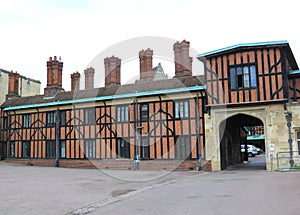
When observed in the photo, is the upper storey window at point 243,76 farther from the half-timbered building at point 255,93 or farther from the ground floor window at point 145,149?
the ground floor window at point 145,149

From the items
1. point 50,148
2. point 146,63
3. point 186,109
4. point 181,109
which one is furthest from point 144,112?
point 50,148

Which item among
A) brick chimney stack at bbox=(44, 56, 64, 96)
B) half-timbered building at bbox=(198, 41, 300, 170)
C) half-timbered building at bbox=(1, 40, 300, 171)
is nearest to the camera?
half-timbered building at bbox=(198, 41, 300, 170)

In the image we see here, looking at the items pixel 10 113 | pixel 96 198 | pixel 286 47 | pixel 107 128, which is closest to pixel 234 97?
pixel 286 47

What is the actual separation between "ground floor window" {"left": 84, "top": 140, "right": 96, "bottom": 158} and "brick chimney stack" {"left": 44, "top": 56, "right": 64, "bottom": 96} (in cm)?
738

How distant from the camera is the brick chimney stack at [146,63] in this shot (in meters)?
25.7

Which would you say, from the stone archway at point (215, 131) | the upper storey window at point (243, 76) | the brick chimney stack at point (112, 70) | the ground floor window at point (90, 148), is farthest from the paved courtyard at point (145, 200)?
the brick chimney stack at point (112, 70)

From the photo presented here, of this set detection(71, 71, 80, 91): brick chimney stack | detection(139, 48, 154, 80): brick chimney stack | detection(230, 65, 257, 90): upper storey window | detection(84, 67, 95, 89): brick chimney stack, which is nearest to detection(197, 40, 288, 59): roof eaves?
detection(230, 65, 257, 90): upper storey window

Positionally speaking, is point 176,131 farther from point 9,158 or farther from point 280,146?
point 9,158

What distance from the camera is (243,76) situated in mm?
18078

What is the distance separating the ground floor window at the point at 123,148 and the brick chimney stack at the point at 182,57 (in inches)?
265

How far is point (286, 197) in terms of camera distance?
26.7 feet

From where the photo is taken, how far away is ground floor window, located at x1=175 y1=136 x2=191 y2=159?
19.6 metres

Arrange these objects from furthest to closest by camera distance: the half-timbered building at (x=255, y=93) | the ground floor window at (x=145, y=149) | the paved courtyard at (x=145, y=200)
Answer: the ground floor window at (x=145, y=149) → the half-timbered building at (x=255, y=93) → the paved courtyard at (x=145, y=200)

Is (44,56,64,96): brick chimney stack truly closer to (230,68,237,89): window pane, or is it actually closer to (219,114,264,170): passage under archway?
(219,114,264,170): passage under archway
